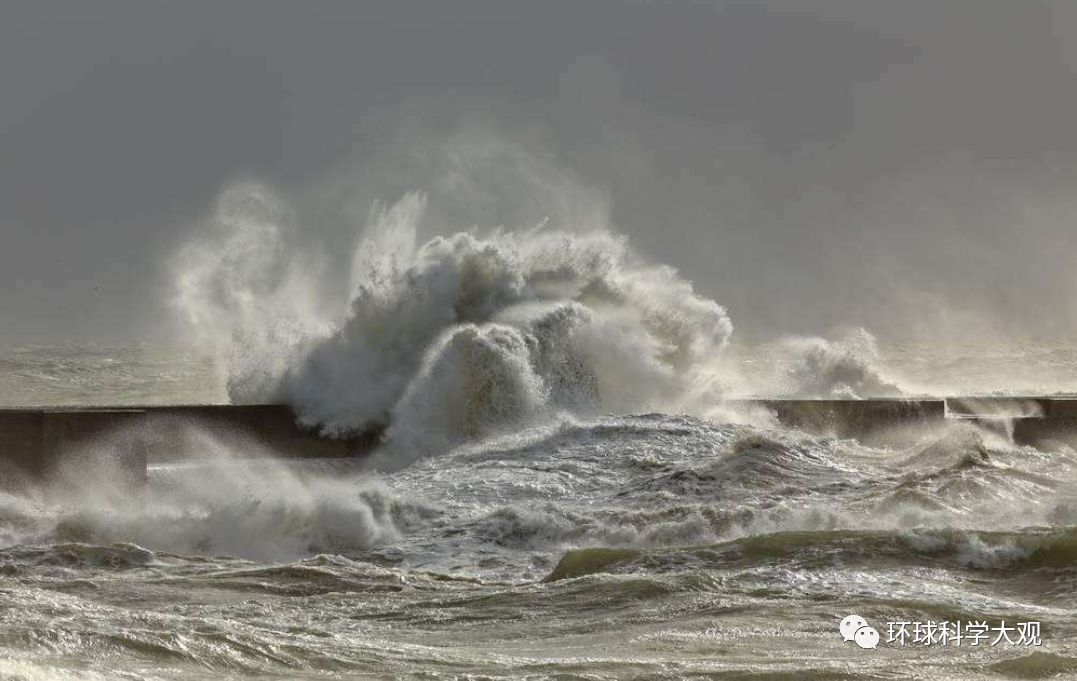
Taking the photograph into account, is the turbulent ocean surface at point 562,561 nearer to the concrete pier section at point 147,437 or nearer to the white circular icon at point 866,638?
the white circular icon at point 866,638

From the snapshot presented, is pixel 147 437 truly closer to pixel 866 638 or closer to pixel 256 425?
pixel 256 425

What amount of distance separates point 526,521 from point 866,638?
3.96 meters

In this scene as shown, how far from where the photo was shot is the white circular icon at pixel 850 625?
671 cm

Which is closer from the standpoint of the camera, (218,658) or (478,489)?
(218,658)

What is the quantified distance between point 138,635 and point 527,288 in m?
11.6

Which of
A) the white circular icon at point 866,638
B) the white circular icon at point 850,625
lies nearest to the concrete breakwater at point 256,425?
the white circular icon at point 850,625

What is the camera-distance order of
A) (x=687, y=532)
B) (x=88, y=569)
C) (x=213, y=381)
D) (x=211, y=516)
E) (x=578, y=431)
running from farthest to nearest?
1. (x=213, y=381)
2. (x=578, y=431)
3. (x=211, y=516)
4. (x=687, y=532)
5. (x=88, y=569)

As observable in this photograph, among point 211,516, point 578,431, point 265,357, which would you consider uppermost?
point 265,357

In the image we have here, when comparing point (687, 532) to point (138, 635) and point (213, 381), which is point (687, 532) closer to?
point (138, 635)

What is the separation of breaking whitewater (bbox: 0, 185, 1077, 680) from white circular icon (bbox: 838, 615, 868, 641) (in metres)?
0.07

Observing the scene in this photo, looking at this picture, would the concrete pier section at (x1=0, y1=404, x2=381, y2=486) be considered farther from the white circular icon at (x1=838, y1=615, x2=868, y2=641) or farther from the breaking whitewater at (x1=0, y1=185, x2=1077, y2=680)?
the white circular icon at (x1=838, y1=615, x2=868, y2=641)

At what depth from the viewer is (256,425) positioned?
580 inches

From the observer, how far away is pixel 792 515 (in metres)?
10.0

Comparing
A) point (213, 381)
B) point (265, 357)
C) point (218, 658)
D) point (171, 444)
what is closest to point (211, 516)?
point (171, 444)
